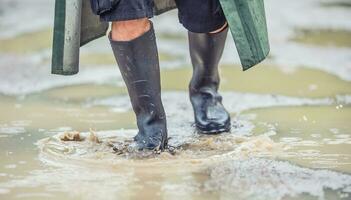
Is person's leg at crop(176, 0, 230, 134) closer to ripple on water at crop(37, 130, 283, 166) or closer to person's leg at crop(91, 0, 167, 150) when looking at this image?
ripple on water at crop(37, 130, 283, 166)

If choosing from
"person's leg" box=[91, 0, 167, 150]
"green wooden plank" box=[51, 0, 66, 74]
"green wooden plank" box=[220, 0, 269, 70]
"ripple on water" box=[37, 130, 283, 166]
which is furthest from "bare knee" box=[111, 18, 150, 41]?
"ripple on water" box=[37, 130, 283, 166]

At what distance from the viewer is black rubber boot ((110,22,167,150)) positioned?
10.7 feet

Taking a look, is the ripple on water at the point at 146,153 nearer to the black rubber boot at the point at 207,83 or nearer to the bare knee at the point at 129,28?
the black rubber boot at the point at 207,83

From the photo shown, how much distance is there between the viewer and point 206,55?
3.70 meters

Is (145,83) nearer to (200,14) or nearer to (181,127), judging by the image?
(200,14)

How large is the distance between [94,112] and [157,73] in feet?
→ 2.91

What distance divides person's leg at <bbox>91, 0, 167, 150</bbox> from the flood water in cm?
9

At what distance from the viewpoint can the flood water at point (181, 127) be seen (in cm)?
290

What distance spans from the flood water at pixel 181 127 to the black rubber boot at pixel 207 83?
0.07m

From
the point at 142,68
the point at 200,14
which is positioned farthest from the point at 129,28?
the point at 200,14

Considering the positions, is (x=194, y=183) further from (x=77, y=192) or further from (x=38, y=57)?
(x=38, y=57)

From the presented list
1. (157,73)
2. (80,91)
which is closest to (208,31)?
(157,73)

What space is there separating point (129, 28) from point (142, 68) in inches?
6.0

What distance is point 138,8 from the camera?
123 inches
